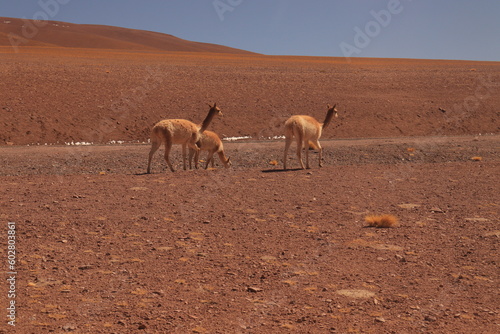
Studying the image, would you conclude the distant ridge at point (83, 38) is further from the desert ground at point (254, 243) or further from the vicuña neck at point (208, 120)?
the desert ground at point (254, 243)

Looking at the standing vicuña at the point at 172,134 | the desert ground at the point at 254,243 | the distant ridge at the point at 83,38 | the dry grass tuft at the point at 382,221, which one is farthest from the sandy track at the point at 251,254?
the distant ridge at the point at 83,38

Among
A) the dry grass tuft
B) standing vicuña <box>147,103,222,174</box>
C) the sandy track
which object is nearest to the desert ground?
the sandy track

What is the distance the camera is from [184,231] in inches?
335

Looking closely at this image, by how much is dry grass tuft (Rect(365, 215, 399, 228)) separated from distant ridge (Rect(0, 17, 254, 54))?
341 feet

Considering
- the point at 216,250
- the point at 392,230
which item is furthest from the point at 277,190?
the point at 216,250

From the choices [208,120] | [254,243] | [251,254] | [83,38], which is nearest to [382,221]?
[254,243]

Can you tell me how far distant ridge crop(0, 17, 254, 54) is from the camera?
121 m

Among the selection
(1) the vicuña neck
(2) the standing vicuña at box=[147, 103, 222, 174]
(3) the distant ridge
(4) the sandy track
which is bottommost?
(4) the sandy track

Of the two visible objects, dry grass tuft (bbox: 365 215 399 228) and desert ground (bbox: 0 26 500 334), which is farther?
dry grass tuft (bbox: 365 215 399 228)

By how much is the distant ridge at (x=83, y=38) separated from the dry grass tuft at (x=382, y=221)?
10390 centimetres

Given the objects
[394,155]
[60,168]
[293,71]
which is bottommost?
[60,168]

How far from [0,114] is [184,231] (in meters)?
22.0

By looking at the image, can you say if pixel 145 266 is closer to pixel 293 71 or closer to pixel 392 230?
pixel 392 230

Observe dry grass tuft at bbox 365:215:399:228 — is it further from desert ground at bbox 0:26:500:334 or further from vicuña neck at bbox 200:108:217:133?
vicuña neck at bbox 200:108:217:133
